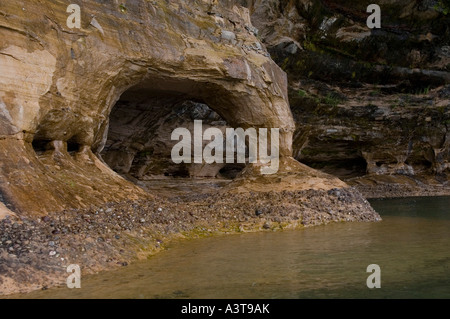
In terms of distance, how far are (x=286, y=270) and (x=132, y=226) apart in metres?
3.22

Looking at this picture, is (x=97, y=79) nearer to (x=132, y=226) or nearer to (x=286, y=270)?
(x=132, y=226)

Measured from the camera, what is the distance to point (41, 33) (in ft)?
26.7

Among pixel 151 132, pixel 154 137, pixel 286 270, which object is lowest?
pixel 286 270

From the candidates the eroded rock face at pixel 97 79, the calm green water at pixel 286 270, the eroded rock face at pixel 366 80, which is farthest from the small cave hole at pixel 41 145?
the eroded rock face at pixel 366 80

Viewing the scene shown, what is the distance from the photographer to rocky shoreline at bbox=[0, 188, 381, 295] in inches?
205

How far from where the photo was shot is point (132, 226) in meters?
7.44

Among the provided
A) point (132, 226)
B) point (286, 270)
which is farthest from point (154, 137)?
point (286, 270)

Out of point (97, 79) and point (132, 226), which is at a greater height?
point (97, 79)

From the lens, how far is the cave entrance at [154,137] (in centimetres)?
1556
